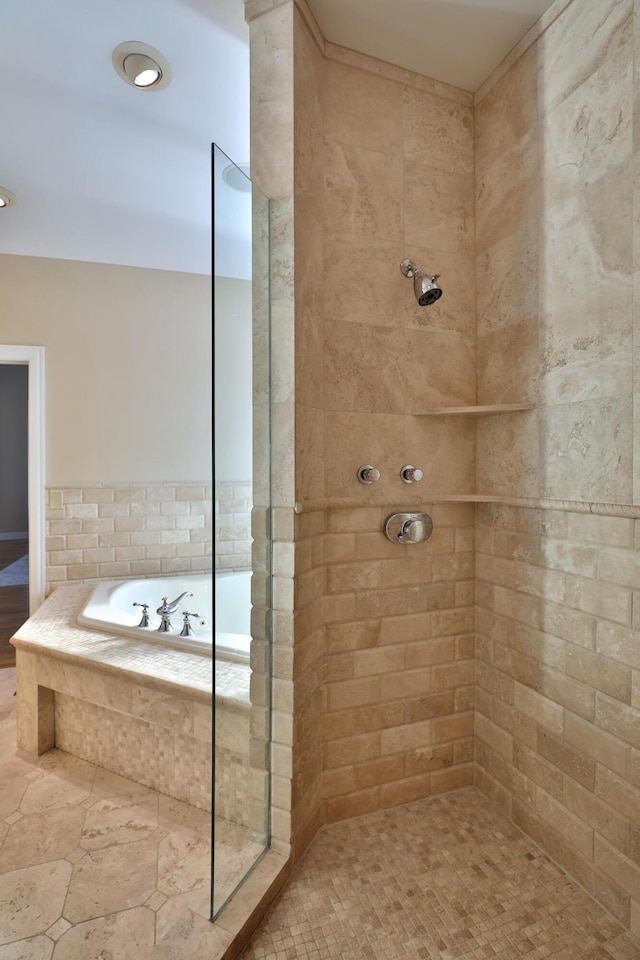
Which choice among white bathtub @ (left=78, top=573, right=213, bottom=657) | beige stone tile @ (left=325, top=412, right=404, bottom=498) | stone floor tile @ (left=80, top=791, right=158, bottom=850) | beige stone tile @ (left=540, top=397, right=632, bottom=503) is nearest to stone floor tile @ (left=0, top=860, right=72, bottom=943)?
stone floor tile @ (left=80, top=791, right=158, bottom=850)

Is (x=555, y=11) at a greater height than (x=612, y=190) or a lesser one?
greater

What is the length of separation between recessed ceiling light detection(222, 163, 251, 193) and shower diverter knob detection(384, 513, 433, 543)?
106 cm

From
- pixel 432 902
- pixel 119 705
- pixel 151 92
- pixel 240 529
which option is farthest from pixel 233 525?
pixel 151 92

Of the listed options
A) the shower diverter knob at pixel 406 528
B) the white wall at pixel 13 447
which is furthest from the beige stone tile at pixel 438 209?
the white wall at pixel 13 447

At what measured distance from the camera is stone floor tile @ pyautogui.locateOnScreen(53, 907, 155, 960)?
1163 mm

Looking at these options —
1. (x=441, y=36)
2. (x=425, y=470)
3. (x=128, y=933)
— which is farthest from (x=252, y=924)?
(x=441, y=36)

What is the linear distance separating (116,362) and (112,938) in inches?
108

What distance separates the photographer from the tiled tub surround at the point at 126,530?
2.95 m

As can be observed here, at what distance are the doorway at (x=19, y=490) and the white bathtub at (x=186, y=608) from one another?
544 millimetres

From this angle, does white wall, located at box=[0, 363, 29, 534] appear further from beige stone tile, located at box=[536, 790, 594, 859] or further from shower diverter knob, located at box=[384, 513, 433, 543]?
beige stone tile, located at box=[536, 790, 594, 859]

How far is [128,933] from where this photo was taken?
1220 mm

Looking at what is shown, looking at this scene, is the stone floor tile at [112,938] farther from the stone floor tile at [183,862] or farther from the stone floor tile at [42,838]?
the stone floor tile at [42,838]

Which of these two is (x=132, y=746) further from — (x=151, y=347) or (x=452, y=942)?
(x=151, y=347)

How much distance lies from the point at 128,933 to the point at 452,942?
2.66ft
